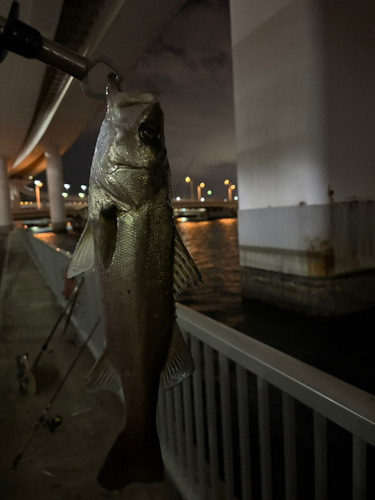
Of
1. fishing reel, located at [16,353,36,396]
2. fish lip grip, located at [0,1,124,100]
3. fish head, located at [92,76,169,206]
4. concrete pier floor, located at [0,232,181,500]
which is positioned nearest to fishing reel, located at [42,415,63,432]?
concrete pier floor, located at [0,232,181,500]

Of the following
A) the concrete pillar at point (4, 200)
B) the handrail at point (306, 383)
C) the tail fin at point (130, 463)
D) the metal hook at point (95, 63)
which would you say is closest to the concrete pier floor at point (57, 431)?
the handrail at point (306, 383)

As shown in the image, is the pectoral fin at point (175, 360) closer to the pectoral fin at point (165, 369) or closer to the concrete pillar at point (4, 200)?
the pectoral fin at point (165, 369)

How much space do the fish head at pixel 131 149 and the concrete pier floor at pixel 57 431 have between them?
285cm

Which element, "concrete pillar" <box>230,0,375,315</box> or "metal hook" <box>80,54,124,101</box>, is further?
"concrete pillar" <box>230,0,375,315</box>

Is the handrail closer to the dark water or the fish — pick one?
the fish

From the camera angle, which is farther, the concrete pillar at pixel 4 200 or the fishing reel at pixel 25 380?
the concrete pillar at pixel 4 200

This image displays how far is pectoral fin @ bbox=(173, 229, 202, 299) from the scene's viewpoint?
1.22 meters

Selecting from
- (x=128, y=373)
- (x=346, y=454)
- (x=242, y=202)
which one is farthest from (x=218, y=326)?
(x=242, y=202)

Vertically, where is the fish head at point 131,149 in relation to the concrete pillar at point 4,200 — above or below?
below

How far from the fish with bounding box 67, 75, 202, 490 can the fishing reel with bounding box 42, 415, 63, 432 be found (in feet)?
9.58

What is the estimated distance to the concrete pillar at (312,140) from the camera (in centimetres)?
773

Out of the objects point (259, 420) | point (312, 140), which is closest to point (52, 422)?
point (259, 420)

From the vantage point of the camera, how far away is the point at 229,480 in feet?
7.90

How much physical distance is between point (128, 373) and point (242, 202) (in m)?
9.43
